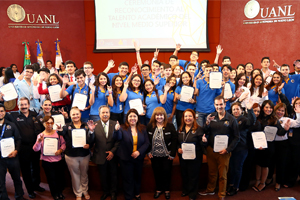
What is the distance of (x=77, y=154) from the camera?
11.4 ft

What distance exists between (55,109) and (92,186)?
1545mm

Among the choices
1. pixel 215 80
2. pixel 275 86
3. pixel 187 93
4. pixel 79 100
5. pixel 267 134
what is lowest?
pixel 267 134

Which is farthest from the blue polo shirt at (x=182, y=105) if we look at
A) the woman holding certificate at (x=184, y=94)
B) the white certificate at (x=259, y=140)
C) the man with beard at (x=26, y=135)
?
the man with beard at (x=26, y=135)

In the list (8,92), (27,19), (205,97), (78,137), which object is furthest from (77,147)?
(27,19)

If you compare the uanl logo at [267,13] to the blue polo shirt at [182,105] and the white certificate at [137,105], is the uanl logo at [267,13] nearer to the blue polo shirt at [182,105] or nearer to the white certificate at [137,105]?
the blue polo shirt at [182,105]

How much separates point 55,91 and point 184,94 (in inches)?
90.0

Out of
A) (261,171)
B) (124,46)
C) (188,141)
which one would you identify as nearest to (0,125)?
(188,141)

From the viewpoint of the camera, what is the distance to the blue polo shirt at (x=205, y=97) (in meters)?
4.01

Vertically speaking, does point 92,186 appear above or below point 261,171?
below

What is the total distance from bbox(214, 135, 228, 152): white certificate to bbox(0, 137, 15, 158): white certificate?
3.03 metres

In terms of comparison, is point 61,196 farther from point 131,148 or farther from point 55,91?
point 55,91

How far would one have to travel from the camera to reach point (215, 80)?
12.6 ft

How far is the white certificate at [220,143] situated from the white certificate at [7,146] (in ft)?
9.95

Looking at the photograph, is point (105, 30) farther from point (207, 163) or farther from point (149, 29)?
point (207, 163)
